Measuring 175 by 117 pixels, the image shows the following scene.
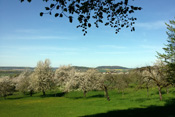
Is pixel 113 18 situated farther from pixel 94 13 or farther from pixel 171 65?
pixel 171 65

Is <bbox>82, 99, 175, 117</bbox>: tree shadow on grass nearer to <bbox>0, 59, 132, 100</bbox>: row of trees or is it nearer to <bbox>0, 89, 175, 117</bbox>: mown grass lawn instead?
<bbox>0, 89, 175, 117</bbox>: mown grass lawn

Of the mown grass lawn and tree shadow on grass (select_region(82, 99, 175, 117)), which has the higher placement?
tree shadow on grass (select_region(82, 99, 175, 117))

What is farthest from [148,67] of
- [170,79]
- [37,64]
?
[37,64]

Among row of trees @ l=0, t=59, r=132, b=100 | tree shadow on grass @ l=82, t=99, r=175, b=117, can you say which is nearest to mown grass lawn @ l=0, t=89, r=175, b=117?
tree shadow on grass @ l=82, t=99, r=175, b=117

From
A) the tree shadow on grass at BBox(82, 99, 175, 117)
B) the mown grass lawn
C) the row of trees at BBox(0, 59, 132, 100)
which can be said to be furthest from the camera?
the row of trees at BBox(0, 59, 132, 100)

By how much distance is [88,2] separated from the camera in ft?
27.7

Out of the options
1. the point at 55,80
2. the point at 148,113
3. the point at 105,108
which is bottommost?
the point at 105,108

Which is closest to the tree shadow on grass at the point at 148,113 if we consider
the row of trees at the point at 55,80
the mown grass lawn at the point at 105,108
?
the mown grass lawn at the point at 105,108

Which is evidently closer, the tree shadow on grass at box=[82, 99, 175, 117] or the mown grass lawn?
the tree shadow on grass at box=[82, 99, 175, 117]

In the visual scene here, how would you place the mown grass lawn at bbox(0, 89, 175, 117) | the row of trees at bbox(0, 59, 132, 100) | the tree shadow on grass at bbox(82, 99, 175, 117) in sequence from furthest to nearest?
the row of trees at bbox(0, 59, 132, 100)
the mown grass lawn at bbox(0, 89, 175, 117)
the tree shadow on grass at bbox(82, 99, 175, 117)

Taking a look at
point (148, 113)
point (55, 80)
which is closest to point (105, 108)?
point (148, 113)

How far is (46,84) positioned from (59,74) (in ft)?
35.5

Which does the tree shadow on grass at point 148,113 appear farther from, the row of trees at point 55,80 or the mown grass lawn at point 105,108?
the row of trees at point 55,80

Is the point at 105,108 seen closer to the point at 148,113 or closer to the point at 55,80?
the point at 148,113
